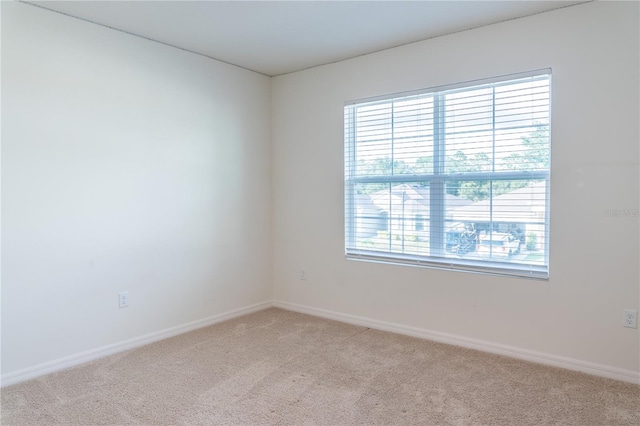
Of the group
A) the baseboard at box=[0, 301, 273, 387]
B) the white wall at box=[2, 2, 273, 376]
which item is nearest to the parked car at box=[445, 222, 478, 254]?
the white wall at box=[2, 2, 273, 376]

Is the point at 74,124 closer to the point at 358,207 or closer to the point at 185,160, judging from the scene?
the point at 185,160

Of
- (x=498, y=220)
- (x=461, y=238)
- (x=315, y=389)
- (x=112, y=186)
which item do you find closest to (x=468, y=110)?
(x=498, y=220)

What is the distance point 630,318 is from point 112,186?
3565mm

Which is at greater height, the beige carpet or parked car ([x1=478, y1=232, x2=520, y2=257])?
parked car ([x1=478, y1=232, x2=520, y2=257])

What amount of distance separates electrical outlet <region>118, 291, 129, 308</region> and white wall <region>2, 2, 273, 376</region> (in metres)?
0.04

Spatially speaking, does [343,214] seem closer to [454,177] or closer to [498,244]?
[454,177]

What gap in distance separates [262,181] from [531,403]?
9.74 ft

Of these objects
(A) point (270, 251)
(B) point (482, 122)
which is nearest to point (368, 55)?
(B) point (482, 122)

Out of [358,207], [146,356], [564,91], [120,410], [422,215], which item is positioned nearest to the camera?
[120,410]

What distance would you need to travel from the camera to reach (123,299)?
313 centimetres

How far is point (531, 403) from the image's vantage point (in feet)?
7.52

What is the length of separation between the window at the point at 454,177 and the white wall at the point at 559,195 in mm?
93

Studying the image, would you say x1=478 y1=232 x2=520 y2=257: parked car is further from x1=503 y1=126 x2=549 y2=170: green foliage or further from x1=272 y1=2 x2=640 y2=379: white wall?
x1=503 y1=126 x2=549 y2=170: green foliage

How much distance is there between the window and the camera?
2.87 metres
